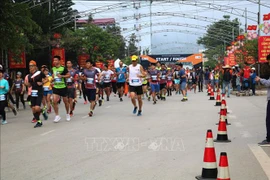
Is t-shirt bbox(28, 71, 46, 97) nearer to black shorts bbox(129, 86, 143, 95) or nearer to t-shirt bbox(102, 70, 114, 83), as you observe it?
black shorts bbox(129, 86, 143, 95)

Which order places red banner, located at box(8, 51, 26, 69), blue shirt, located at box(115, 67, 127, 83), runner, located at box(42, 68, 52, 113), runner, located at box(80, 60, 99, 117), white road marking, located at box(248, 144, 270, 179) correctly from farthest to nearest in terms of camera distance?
red banner, located at box(8, 51, 26, 69)
blue shirt, located at box(115, 67, 127, 83)
runner, located at box(42, 68, 52, 113)
runner, located at box(80, 60, 99, 117)
white road marking, located at box(248, 144, 270, 179)

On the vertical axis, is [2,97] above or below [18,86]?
below

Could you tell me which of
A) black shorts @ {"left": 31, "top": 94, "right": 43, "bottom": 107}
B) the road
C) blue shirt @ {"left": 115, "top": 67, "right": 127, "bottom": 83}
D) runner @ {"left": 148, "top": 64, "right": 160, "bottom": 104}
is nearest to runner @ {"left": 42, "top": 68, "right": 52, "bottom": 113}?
the road

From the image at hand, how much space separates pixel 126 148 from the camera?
8.98 meters

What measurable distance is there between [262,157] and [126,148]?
2648 millimetres

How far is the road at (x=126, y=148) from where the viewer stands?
7012 mm

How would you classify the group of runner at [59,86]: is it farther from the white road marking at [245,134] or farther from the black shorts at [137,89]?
the white road marking at [245,134]

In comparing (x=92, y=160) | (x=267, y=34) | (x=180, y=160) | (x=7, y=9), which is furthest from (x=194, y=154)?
(x=267, y=34)

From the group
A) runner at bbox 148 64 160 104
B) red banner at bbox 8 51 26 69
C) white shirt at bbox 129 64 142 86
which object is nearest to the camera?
white shirt at bbox 129 64 142 86

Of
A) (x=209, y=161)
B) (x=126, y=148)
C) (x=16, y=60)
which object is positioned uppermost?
(x=16, y=60)

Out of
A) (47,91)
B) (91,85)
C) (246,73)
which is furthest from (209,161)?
(246,73)

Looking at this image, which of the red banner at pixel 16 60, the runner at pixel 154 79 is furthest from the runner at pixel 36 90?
the red banner at pixel 16 60

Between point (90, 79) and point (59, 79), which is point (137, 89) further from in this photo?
point (59, 79)

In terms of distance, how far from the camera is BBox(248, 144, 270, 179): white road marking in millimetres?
6951
